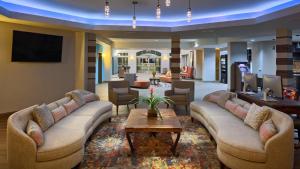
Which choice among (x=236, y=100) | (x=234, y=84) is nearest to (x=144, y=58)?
(x=234, y=84)

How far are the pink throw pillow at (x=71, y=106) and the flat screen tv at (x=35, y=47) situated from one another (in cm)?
319

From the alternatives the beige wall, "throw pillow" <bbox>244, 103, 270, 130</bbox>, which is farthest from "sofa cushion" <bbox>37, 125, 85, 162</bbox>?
the beige wall

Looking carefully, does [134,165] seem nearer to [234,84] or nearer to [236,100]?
[236,100]

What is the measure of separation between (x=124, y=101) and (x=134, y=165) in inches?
152

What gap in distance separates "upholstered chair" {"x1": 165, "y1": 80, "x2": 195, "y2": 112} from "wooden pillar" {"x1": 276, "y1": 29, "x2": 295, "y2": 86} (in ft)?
9.80

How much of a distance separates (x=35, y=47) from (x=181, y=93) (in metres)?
4.82

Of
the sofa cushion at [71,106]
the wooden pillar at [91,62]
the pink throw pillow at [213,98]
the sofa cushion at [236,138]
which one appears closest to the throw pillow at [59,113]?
the sofa cushion at [71,106]

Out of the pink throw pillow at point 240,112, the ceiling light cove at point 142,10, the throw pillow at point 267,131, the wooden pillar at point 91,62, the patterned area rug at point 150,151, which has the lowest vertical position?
the patterned area rug at point 150,151

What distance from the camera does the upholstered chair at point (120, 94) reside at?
7.26 metres

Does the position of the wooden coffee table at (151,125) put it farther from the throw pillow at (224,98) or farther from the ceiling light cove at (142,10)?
the ceiling light cove at (142,10)

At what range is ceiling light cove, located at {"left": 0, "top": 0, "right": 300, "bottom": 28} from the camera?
631 centimetres

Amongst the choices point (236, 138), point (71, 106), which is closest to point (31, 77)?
point (71, 106)

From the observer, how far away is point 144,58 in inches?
1145

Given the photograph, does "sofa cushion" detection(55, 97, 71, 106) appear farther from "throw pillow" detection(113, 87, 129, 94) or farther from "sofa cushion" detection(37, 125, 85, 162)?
"throw pillow" detection(113, 87, 129, 94)
